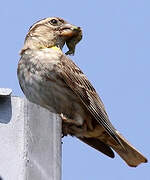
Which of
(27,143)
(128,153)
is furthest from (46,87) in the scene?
(27,143)

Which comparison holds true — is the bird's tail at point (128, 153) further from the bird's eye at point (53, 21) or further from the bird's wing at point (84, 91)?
the bird's eye at point (53, 21)

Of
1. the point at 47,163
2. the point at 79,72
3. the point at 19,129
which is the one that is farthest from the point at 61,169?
the point at 79,72

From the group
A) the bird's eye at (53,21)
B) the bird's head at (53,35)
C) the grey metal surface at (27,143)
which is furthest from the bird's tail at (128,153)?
the grey metal surface at (27,143)

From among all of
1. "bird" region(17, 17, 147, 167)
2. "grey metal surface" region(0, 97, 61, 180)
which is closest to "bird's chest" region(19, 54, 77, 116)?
"bird" region(17, 17, 147, 167)

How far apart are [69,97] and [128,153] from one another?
83cm

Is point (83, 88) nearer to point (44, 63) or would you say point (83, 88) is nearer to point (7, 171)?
point (44, 63)

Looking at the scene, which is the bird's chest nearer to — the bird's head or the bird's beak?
the bird's head

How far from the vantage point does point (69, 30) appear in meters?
8.04

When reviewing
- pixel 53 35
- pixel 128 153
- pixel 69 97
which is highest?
pixel 53 35

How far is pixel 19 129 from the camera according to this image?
152 inches

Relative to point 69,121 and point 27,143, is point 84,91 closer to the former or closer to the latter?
point 69,121

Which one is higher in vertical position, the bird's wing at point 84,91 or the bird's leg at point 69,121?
the bird's wing at point 84,91

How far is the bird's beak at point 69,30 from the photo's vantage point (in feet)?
26.2

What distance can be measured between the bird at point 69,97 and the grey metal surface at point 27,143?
2.70 m
